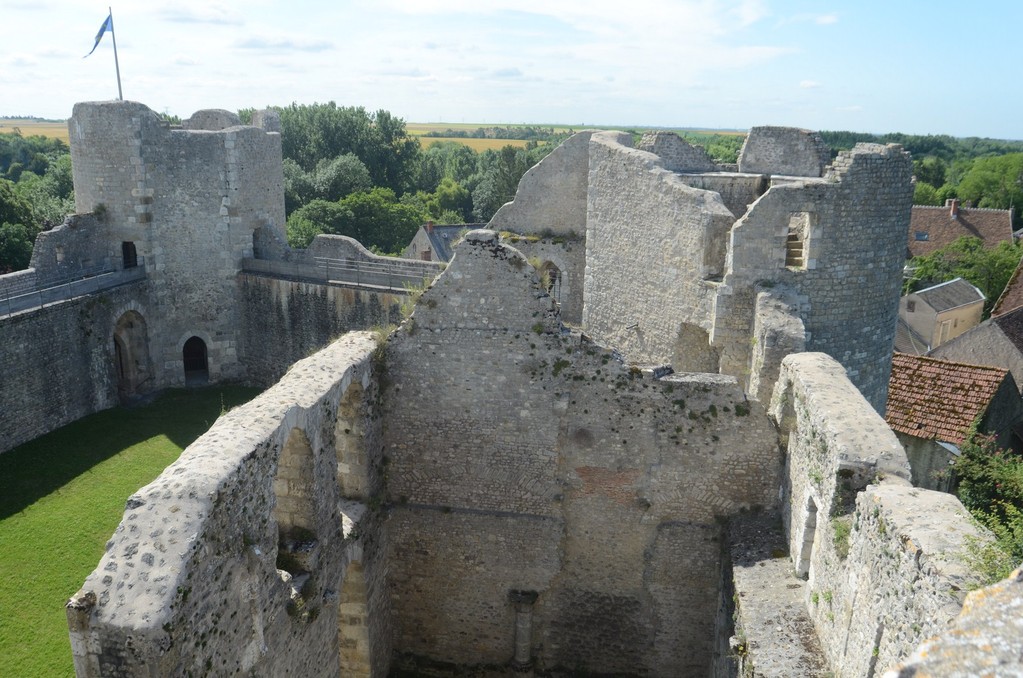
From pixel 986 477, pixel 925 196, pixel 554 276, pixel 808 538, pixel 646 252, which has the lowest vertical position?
pixel 986 477

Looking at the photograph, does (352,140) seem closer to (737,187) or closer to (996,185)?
(737,187)

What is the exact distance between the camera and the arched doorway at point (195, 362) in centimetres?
2022

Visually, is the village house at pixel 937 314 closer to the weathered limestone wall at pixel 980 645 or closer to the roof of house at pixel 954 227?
the roof of house at pixel 954 227

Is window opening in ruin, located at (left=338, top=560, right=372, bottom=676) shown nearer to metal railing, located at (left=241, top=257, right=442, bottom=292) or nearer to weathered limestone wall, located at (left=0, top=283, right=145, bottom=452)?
metal railing, located at (left=241, top=257, right=442, bottom=292)

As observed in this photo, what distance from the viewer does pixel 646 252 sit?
1350 cm

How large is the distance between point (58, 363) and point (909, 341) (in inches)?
1147

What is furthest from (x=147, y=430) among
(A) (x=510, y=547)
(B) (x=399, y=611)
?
(A) (x=510, y=547)

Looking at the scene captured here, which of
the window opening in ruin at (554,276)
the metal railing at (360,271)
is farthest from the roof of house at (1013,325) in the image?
the metal railing at (360,271)

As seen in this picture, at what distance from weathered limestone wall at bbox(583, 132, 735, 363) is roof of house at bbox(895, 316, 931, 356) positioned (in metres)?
20.0

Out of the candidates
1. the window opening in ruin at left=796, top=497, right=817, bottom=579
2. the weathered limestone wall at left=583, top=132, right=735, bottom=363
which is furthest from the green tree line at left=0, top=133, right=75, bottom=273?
the window opening in ruin at left=796, top=497, right=817, bottom=579

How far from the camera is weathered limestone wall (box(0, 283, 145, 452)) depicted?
15.8 m

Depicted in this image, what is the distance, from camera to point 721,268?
12203mm

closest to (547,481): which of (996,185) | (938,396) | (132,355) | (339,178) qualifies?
(938,396)

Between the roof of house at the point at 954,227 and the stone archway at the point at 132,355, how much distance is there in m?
42.5
